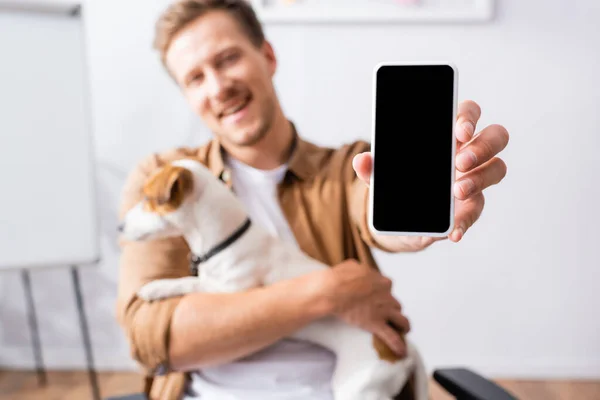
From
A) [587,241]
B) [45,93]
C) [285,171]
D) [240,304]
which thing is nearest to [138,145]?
[45,93]

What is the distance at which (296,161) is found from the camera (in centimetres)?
90

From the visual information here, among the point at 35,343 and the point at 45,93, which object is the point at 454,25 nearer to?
the point at 45,93

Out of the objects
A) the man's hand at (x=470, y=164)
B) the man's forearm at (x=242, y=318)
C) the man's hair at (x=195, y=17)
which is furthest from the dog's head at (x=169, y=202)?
the man's hand at (x=470, y=164)

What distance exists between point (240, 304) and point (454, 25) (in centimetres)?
90

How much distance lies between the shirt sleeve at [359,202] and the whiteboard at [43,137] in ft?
2.01

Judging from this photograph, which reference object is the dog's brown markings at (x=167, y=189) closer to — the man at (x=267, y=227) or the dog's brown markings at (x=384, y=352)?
the man at (x=267, y=227)

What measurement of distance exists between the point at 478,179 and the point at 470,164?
1.2 inches

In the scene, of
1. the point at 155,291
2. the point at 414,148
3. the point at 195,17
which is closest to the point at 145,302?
the point at 155,291

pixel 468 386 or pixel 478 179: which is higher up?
pixel 478 179

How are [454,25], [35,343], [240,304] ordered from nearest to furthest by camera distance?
[240,304] → [454,25] → [35,343]

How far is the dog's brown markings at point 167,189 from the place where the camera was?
2.42ft

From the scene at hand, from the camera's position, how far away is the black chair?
68cm

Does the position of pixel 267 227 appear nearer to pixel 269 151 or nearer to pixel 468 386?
pixel 269 151

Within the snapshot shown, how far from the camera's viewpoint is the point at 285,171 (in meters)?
0.90
